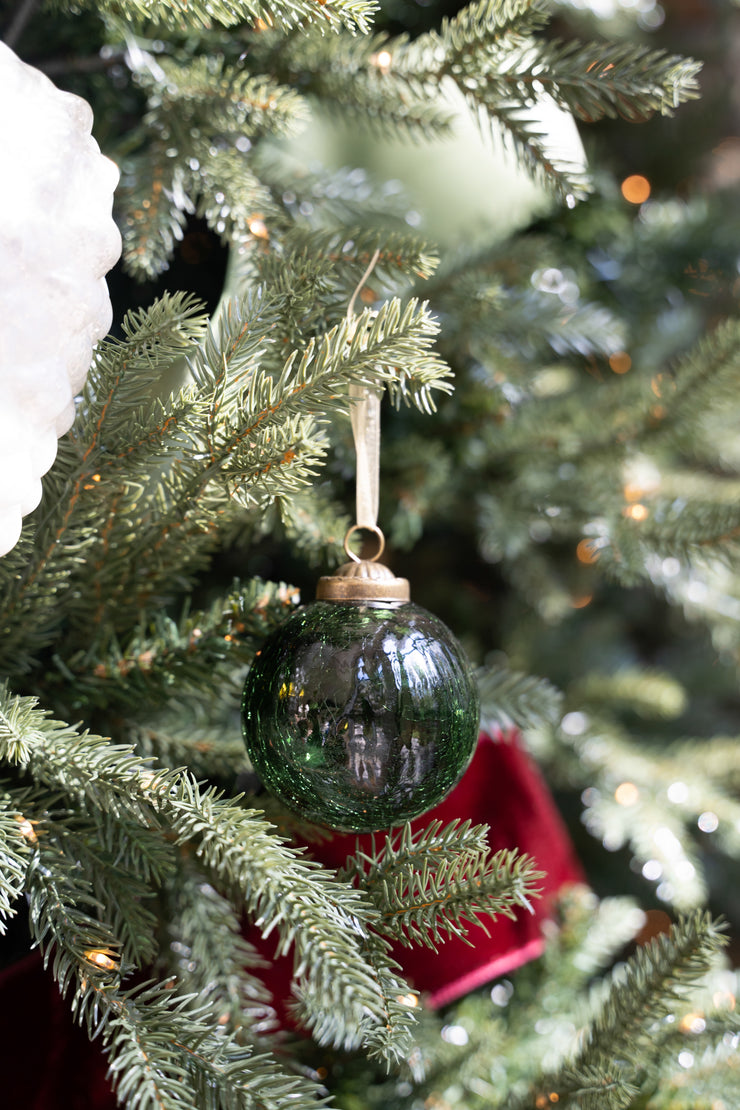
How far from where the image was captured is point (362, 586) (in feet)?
1.12

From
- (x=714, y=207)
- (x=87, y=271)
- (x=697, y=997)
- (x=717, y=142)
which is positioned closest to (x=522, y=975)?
(x=697, y=997)

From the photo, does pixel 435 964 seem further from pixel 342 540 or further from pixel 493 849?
pixel 342 540

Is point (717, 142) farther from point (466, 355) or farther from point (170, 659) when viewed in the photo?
point (170, 659)

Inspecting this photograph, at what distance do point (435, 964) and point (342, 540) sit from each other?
10.6 inches

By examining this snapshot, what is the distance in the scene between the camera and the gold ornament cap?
34 centimetres

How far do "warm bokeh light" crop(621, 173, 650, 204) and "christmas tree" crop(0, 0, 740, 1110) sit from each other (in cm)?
4

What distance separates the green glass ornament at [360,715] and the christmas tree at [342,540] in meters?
0.02

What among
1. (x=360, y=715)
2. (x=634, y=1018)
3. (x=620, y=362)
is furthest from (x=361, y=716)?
(x=620, y=362)

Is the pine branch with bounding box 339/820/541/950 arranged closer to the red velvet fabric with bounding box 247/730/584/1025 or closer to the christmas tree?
the christmas tree

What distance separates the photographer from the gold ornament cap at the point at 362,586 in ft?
1.12

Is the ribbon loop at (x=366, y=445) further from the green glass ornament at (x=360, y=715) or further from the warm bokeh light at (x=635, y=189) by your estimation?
the warm bokeh light at (x=635, y=189)

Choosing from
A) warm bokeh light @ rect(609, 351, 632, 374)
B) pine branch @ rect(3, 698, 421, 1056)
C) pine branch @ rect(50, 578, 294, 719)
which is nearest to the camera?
pine branch @ rect(3, 698, 421, 1056)

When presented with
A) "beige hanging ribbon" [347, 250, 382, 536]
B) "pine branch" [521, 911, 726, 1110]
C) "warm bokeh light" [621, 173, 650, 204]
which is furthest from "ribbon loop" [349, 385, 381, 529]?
"warm bokeh light" [621, 173, 650, 204]

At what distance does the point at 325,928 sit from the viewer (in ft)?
0.87
